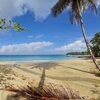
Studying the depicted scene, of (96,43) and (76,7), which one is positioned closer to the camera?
(76,7)

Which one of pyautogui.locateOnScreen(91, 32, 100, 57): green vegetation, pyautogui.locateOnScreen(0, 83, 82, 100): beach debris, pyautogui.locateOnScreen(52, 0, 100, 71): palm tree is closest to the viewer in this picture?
pyautogui.locateOnScreen(0, 83, 82, 100): beach debris

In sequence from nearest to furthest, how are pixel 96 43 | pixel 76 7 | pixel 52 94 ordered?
pixel 52 94 → pixel 76 7 → pixel 96 43

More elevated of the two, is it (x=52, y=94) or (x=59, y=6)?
(x=59, y=6)

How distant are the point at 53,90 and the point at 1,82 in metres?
4.85

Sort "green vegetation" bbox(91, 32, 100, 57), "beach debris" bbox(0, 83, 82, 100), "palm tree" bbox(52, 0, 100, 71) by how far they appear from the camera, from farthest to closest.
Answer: "green vegetation" bbox(91, 32, 100, 57), "palm tree" bbox(52, 0, 100, 71), "beach debris" bbox(0, 83, 82, 100)

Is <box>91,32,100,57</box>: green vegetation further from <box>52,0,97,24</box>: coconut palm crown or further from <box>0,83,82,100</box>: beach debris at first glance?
<box>0,83,82,100</box>: beach debris

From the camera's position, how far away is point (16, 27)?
8258 millimetres

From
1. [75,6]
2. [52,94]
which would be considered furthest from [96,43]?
[52,94]

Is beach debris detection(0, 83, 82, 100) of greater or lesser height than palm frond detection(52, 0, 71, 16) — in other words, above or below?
below

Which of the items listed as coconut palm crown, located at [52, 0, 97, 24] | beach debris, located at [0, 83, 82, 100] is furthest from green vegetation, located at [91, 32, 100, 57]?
beach debris, located at [0, 83, 82, 100]

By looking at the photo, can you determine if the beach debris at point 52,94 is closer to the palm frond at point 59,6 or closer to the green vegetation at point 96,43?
the palm frond at point 59,6

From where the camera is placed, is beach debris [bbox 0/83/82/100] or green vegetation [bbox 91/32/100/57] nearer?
beach debris [bbox 0/83/82/100]

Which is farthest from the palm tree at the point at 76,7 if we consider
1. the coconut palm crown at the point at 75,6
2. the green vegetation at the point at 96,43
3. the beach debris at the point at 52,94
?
the green vegetation at the point at 96,43

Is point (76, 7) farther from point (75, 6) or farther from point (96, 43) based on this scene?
point (96, 43)
